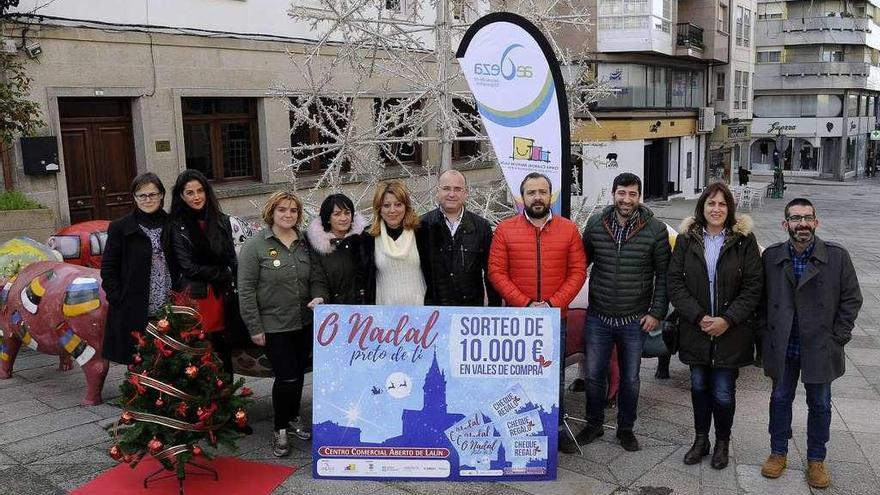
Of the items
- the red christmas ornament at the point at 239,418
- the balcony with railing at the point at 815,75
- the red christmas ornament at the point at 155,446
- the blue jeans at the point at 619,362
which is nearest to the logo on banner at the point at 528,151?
the blue jeans at the point at 619,362

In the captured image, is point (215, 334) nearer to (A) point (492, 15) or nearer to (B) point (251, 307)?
(B) point (251, 307)

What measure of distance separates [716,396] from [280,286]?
2.89 meters

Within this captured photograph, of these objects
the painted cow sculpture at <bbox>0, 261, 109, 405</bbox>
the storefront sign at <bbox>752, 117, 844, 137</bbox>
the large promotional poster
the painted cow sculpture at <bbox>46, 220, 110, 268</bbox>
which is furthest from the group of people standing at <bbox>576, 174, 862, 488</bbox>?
the storefront sign at <bbox>752, 117, 844, 137</bbox>

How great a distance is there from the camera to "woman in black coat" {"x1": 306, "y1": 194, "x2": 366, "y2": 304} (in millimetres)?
4895

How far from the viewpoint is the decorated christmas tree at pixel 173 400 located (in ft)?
14.1

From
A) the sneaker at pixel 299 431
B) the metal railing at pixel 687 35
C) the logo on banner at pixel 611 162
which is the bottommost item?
the sneaker at pixel 299 431

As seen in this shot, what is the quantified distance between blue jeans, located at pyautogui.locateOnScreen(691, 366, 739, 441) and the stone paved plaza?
290 mm

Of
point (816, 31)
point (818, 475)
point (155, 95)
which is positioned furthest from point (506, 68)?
point (816, 31)

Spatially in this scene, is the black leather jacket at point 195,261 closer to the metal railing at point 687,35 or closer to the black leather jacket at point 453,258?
the black leather jacket at point 453,258

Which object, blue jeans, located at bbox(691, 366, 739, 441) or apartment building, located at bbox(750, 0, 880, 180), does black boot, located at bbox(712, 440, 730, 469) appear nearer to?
blue jeans, located at bbox(691, 366, 739, 441)

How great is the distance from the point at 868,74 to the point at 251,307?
5493cm

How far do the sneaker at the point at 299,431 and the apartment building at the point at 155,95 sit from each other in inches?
178

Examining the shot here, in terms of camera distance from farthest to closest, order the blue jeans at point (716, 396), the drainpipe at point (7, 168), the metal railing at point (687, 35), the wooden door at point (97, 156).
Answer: the metal railing at point (687, 35)
the wooden door at point (97, 156)
the drainpipe at point (7, 168)
the blue jeans at point (716, 396)

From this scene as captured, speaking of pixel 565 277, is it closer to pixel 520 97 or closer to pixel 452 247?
pixel 452 247
